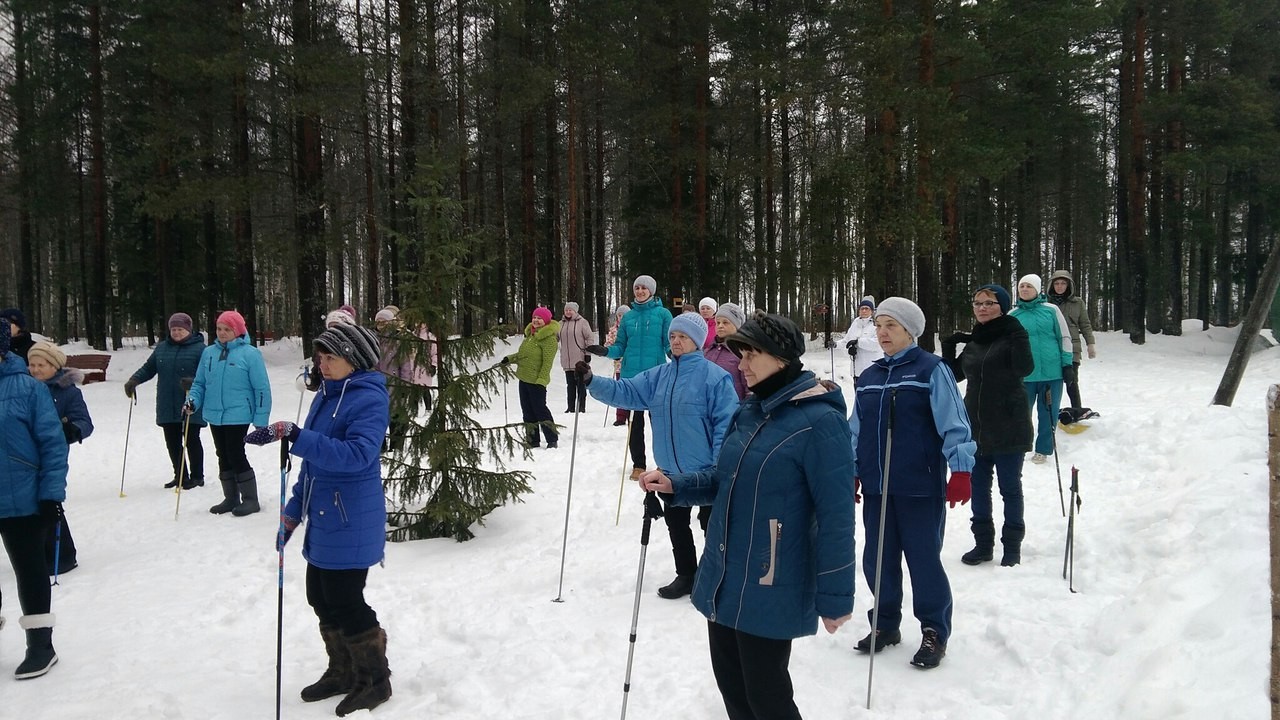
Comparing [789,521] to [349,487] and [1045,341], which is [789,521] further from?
[1045,341]

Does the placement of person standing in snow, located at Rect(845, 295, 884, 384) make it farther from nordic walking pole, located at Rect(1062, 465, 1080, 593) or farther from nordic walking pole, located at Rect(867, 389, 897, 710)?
nordic walking pole, located at Rect(867, 389, 897, 710)

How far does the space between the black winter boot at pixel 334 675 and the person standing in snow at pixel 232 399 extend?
4304 mm

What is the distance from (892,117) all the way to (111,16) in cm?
2126

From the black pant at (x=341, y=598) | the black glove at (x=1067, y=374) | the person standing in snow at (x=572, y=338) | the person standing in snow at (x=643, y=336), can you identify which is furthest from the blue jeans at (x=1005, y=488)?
the person standing in snow at (x=572, y=338)

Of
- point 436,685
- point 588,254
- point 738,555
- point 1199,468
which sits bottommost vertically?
point 436,685

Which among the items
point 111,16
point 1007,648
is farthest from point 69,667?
point 111,16

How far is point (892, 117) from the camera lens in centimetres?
1684

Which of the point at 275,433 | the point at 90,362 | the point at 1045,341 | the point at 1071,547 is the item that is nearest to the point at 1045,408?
the point at 1045,341

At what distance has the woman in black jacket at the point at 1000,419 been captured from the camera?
220 inches

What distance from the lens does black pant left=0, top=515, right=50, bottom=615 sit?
4.50 meters

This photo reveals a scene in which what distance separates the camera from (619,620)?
204 inches

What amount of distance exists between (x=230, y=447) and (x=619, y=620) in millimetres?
4967

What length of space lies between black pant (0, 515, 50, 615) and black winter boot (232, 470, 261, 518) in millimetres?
3507

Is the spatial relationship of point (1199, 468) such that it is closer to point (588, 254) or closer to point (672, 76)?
point (672, 76)
